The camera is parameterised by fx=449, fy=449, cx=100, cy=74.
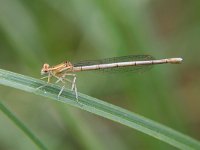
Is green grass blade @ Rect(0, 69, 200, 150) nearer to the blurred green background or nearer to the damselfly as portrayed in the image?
the damselfly

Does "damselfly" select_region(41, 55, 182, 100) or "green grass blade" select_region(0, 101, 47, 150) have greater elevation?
"damselfly" select_region(41, 55, 182, 100)

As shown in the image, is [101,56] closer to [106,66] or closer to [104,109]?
[106,66]

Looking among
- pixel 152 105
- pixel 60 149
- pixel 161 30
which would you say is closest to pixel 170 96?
pixel 152 105

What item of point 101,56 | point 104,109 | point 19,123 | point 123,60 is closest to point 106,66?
point 123,60

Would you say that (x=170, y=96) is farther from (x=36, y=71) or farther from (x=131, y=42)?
(x=36, y=71)

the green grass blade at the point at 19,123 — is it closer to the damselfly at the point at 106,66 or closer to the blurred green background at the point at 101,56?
the damselfly at the point at 106,66

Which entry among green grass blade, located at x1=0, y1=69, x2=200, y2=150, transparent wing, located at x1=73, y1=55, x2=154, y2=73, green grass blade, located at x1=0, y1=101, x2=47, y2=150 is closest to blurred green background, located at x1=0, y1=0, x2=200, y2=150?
transparent wing, located at x1=73, y1=55, x2=154, y2=73
